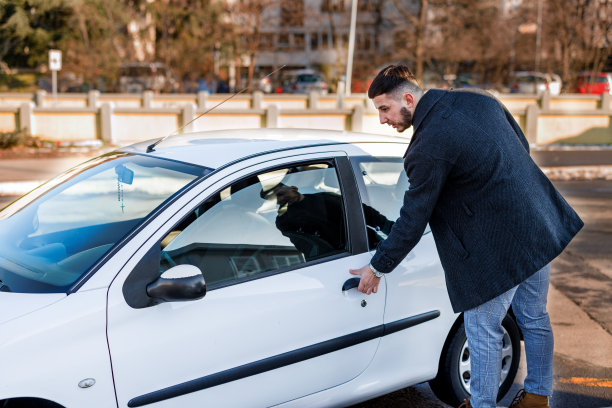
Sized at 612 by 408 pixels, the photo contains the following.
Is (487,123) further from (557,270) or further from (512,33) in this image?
(512,33)

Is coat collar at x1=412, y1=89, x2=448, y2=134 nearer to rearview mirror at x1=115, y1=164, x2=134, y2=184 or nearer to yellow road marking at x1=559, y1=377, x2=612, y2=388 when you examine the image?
rearview mirror at x1=115, y1=164, x2=134, y2=184

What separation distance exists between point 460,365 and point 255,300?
1321 mm

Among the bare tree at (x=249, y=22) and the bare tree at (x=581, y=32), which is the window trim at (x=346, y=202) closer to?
the bare tree at (x=581, y=32)

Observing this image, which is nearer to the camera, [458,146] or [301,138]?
[458,146]

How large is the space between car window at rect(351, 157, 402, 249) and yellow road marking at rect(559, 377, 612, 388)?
5.46 feet

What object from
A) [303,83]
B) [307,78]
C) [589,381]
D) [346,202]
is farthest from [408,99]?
[307,78]

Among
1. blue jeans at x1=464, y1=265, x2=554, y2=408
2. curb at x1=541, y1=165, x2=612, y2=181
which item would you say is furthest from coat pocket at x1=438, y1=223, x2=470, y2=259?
curb at x1=541, y1=165, x2=612, y2=181

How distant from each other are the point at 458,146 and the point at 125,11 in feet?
130

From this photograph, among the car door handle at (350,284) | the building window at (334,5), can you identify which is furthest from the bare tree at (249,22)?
the car door handle at (350,284)

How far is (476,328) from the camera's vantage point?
3.08 m

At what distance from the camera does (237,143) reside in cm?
345

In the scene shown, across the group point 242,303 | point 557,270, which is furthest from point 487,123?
point 557,270

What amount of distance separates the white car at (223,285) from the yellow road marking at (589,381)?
0.68 m

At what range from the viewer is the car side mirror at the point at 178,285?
8.68ft
